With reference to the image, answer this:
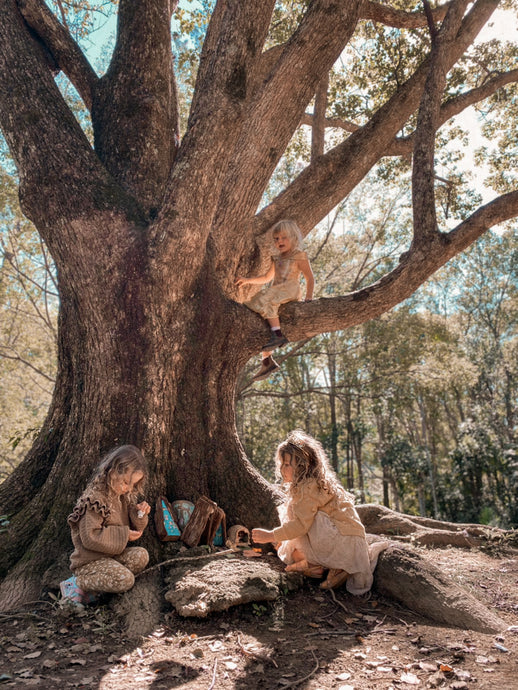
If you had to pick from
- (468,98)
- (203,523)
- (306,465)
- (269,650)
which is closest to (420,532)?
(306,465)

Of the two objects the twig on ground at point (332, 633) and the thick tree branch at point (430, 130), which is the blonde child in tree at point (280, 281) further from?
the twig on ground at point (332, 633)

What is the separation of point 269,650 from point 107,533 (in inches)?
51.9

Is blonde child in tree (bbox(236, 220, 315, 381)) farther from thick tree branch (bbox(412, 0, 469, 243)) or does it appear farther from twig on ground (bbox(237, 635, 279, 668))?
twig on ground (bbox(237, 635, 279, 668))

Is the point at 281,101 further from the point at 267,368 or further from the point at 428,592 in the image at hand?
the point at 428,592

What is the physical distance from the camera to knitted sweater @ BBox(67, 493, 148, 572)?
3326 millimetres

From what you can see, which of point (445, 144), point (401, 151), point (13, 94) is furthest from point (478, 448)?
point (13, 94)

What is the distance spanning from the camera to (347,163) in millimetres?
5922

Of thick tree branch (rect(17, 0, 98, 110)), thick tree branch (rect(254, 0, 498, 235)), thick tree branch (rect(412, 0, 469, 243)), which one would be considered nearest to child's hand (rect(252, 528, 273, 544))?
thick tree branch (rect(412, 0, 469, 243))

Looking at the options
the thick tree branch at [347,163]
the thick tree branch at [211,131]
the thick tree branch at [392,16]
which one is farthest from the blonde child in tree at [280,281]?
the thick tree branch at [392,16]

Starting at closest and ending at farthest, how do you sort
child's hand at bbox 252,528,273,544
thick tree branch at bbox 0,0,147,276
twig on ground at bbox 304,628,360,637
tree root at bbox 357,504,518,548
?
twig on ground at bbox 304,628,360,637 → child's hand at bbox 252,528,273,544 → thick tree branch at bbox 0,0,147,276 → tree root at bbox 357,504,518,548

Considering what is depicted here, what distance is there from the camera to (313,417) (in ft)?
82.3

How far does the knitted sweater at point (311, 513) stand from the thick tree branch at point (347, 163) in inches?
125

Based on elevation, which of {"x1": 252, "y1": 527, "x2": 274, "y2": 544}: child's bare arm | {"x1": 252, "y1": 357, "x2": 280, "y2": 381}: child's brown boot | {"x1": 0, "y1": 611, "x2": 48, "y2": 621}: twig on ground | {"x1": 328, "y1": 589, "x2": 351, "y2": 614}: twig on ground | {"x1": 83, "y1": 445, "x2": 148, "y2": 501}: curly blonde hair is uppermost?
{"x1": 252, "y1": 357, "x2": 280, "y2": 381}: child's brown boot

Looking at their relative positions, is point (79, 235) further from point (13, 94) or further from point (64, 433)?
point (64, 433)
